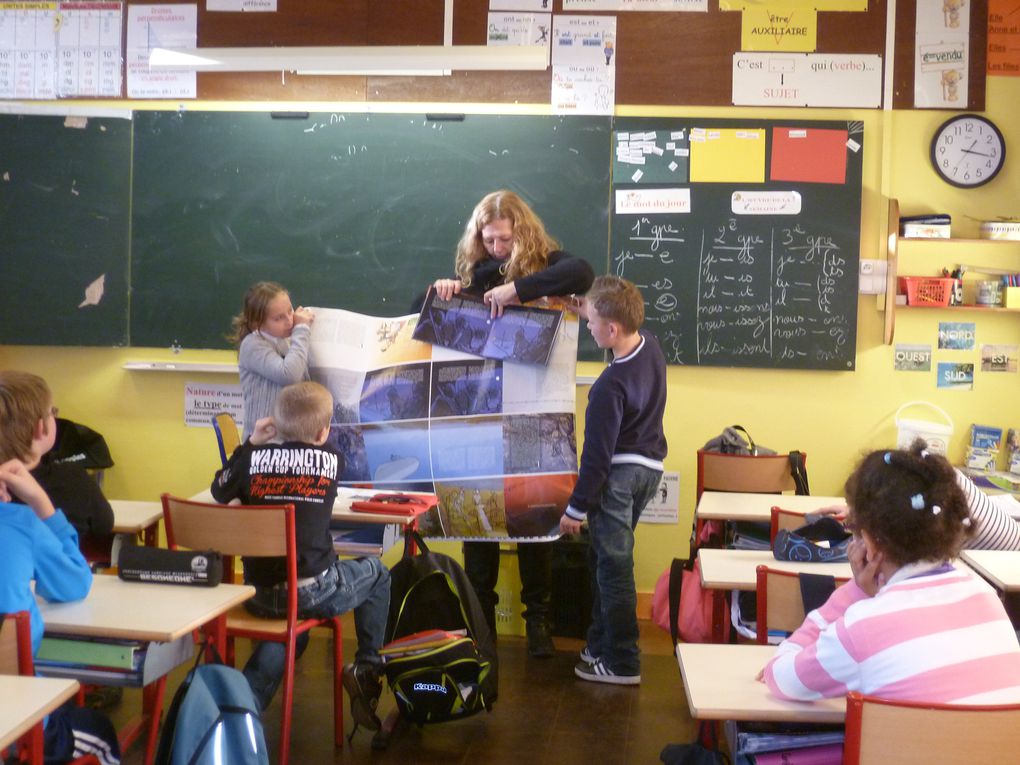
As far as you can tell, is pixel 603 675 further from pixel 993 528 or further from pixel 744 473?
pixel 993 528

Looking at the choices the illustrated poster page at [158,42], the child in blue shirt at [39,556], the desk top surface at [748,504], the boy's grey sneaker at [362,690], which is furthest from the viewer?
the illustrated poster page at [158,42]

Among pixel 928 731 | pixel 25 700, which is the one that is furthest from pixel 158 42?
pixel 928 731

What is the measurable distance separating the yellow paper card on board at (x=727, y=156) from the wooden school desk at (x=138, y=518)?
9.31ft

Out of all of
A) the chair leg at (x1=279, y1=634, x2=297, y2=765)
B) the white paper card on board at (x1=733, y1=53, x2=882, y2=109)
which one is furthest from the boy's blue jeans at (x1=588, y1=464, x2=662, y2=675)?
the white paper card on board at (x1=733, y1=53, x2=882, y2=109)

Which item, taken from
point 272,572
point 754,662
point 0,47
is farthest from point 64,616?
point 0,47

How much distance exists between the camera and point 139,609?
2535 millimetres

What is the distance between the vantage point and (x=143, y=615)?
2.49 metres

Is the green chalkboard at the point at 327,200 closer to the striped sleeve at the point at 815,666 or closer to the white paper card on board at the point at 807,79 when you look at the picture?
the white paper card on board at the point at 807,79

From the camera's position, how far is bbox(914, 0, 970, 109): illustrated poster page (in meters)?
4.98

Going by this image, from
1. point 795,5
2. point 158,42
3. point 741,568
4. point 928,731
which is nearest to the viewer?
point 928,731

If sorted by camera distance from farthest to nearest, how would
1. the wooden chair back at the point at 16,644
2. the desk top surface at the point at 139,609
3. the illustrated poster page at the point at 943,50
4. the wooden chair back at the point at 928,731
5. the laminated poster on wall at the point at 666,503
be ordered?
1. the laminated poster on wall at the point at 666,503
2. the illustrated poster page at the point at 943,50
3. the desk top surface at the point at 139,609
4. the wooden chair back at the point at 16,644
5. the wooden chair back at the point at 928,731

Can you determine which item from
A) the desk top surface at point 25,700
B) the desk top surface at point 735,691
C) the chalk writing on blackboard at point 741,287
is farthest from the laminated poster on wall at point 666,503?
the desk top surface at point 25,700

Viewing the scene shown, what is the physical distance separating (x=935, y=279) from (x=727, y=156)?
109 cm

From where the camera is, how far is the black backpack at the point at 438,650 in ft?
11.2
